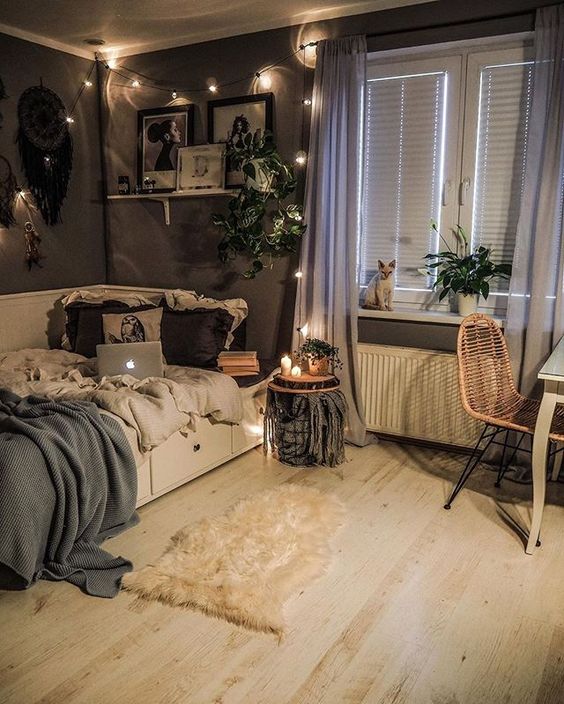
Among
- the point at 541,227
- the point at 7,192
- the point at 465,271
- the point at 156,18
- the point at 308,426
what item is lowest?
the point at 308,426

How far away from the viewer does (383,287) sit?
152 inches

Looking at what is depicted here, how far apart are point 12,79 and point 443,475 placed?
3.58m

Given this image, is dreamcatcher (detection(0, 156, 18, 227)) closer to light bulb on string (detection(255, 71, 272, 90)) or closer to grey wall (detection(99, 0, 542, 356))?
grey wall (detection(99, 0, 542, 356))

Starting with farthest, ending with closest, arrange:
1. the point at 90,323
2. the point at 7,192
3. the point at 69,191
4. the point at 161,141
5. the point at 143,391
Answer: the point at 69,191
the point at 161,141
the point at 7,192
the point at 90,323
the point at 143,391

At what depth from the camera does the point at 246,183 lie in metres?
3.97

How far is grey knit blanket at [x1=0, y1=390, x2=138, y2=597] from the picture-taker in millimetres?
2328

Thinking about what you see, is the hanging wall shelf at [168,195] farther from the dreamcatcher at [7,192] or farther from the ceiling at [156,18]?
the ceiling at [156,18]

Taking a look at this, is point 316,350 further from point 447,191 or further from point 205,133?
point 205,133

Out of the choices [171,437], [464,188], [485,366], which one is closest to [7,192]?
[171,437]

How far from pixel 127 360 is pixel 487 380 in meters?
1.85

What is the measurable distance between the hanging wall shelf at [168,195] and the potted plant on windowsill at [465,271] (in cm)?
139

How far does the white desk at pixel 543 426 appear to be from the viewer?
8.21 ft

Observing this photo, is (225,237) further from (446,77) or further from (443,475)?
(443,475)

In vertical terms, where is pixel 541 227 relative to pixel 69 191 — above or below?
below
